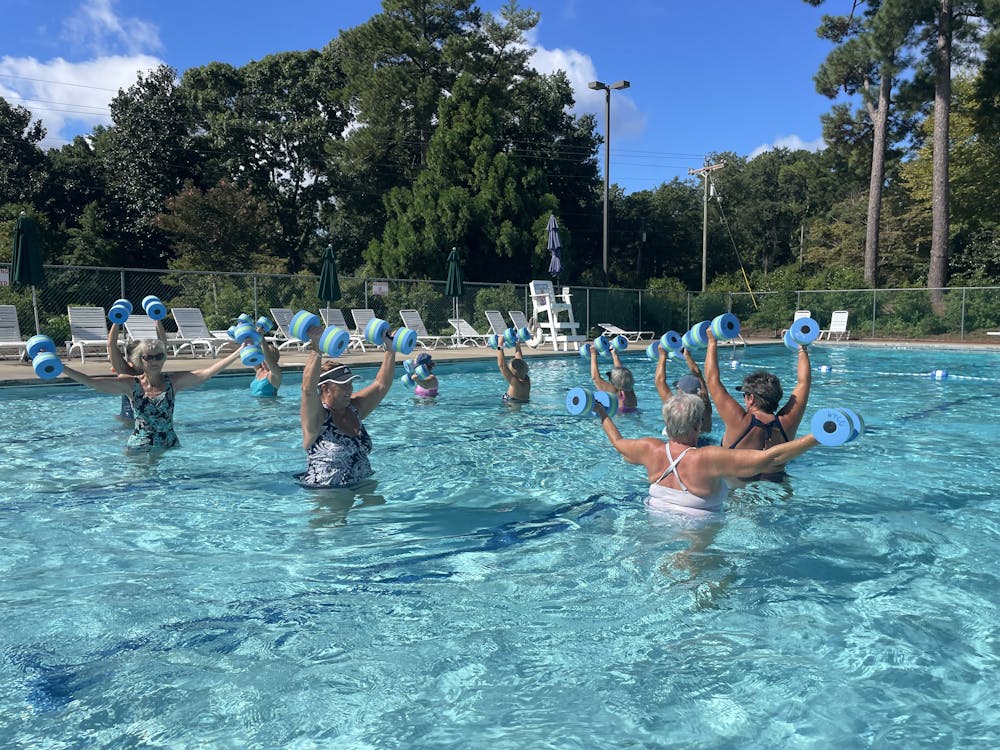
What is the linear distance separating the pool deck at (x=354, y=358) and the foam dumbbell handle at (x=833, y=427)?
690 centimetres

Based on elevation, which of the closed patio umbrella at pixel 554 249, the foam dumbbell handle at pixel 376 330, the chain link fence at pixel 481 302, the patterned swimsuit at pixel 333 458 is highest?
the closed patio umbrella at pixel 554 249

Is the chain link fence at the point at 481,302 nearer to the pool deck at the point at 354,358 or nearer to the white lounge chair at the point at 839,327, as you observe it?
A: the white lounge chair at the point at 839,327

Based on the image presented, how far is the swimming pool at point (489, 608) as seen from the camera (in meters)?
2.73

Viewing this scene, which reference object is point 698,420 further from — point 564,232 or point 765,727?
point 564,232

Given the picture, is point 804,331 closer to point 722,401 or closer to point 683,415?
point 722,401

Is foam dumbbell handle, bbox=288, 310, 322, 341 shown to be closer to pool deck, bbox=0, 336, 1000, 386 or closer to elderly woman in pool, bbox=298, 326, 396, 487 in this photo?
elderly woman in pool, bbox=298, 326, 396, 487

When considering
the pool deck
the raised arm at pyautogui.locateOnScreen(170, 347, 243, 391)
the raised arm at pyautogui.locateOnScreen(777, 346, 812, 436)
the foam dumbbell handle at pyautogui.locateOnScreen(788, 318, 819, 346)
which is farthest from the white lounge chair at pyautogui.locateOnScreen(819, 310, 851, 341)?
the raised arm at pyautogui.locateOnScreen(170, 347, 243, 391)

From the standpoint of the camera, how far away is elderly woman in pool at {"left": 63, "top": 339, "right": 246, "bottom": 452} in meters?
5.98

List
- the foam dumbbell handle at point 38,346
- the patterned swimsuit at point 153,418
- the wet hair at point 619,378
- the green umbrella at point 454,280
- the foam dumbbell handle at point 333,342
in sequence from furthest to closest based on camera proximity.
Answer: the green umbrella at point 454,280
the wet hair at point 619,378
the patterned swimsuit at point 153,418
the foam dumbbell handle at point 38,346
the foam dumbbell handle at point 333,342

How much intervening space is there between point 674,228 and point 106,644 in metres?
43.5

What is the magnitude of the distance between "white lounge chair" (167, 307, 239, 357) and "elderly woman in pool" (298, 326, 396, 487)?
12237 mm

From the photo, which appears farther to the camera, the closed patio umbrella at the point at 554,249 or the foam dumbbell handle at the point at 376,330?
the closed patio umbrella at the point at 554,249

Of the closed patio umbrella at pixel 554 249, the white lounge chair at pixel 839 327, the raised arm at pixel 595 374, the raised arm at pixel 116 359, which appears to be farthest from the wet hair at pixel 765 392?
the white lounge chair at pixel 839 327

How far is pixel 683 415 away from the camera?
3.90 m
